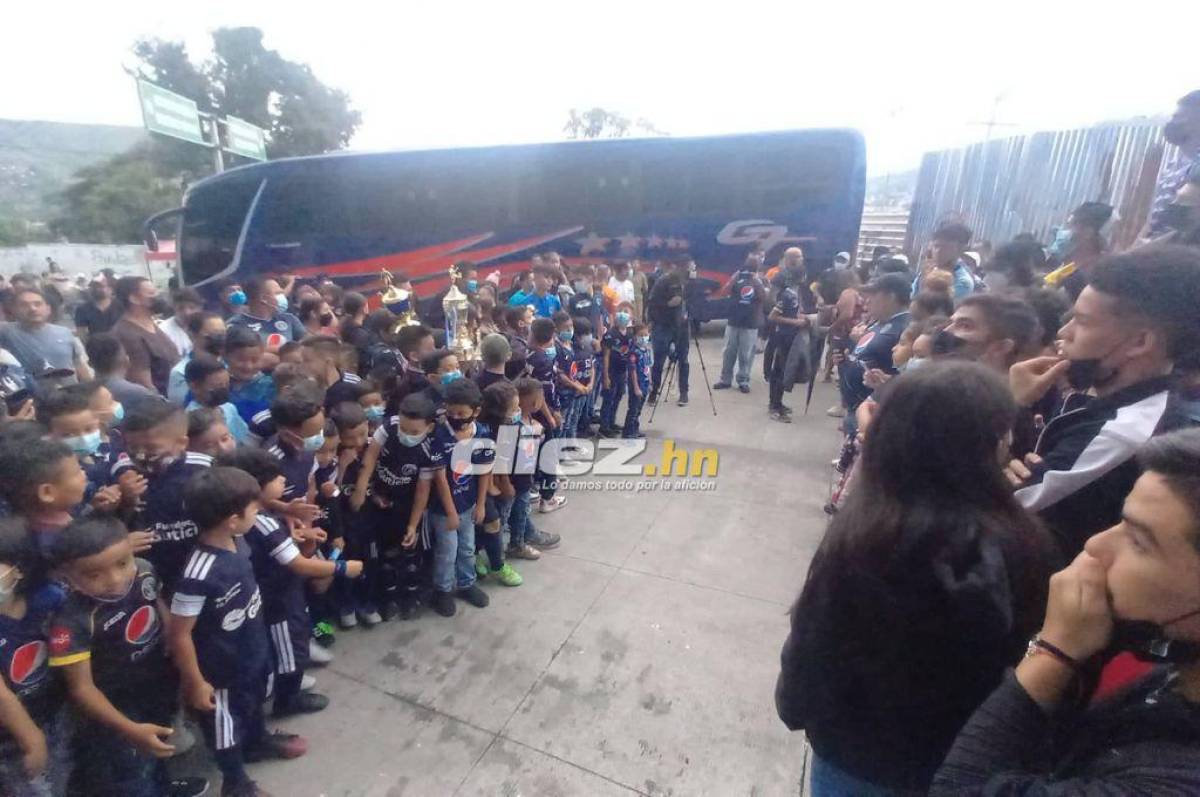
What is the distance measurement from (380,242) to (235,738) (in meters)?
9.34

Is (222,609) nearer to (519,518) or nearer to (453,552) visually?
(453,552)

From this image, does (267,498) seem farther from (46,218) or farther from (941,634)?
(46,218)

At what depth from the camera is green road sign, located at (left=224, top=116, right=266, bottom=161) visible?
1152 centimetres

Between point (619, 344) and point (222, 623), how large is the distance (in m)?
4.13

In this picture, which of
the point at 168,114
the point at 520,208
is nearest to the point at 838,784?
the point at 520,208

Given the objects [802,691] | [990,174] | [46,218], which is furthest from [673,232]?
[46,218]

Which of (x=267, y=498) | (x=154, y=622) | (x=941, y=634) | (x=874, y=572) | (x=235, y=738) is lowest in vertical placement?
(x=235, y=738)

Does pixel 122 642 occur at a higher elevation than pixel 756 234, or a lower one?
lower

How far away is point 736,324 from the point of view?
7.02 meters

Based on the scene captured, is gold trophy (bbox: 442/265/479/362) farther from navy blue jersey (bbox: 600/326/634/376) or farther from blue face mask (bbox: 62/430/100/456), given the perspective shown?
blue face mask (bbox: 62/430/100/456)

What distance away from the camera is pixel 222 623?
192cm

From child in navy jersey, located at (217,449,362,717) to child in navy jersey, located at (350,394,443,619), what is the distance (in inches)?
16.7

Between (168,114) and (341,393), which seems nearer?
(341,393)

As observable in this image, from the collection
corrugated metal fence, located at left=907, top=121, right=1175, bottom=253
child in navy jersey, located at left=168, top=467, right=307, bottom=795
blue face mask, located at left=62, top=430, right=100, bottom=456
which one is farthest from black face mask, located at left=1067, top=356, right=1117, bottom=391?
corrugated metal fence, located at left=907, top=121, right=1175, bottom=253
